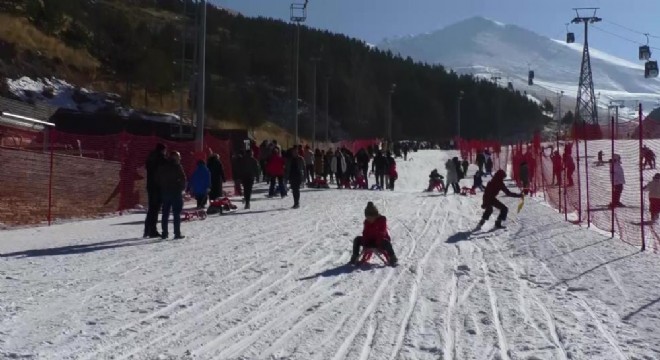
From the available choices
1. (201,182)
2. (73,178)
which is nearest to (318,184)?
(73,178)

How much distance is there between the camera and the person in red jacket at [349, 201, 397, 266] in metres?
12.0

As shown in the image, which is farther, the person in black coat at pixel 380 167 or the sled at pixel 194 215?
the person in black coat at pixel 380 167

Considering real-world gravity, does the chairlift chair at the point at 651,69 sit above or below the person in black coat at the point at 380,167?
above

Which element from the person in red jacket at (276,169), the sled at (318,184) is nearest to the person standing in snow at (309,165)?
the sled at (318,184)

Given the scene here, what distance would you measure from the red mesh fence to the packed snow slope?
316cm

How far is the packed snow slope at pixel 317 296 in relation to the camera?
7148 mm

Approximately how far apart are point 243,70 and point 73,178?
82189 millimetres

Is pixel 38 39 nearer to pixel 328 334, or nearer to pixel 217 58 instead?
pixel 217 58

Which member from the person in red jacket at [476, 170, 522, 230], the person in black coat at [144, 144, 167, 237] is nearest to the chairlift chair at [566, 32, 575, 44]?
the person in red jacket at [476, 170, 522, 230]

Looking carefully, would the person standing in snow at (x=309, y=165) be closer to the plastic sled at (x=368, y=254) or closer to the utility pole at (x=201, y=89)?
the utility pole at (x=201, y=89)

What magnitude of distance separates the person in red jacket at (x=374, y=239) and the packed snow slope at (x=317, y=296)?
233 mm

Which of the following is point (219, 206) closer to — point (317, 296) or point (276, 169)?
point (276, 169)

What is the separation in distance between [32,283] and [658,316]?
681 cm

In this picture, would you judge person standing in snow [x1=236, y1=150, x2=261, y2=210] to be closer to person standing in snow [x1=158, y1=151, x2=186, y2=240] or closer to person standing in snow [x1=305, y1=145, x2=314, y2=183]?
person standing in snow [x1=158, y1=151, x2=186, y2=240]
